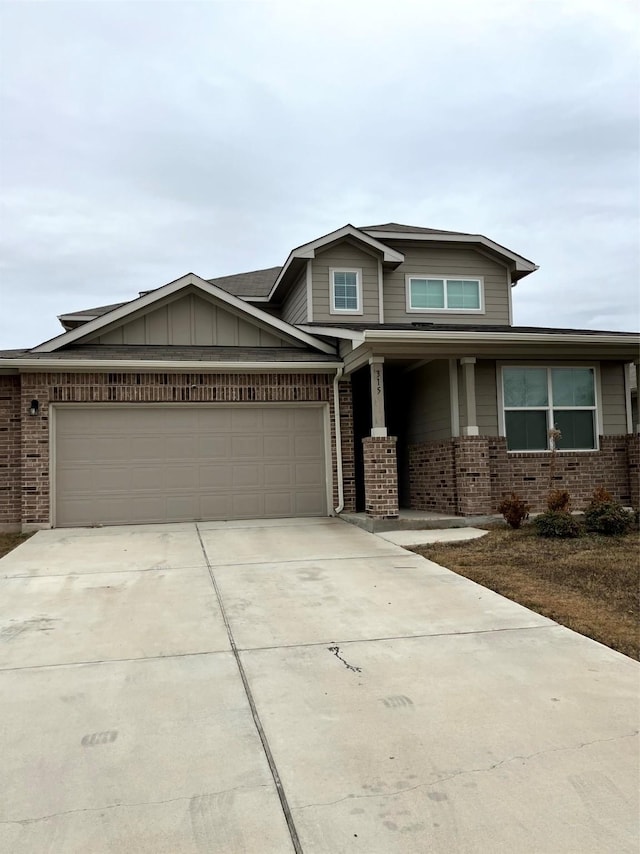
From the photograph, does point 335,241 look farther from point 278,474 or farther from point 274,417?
point 278,474

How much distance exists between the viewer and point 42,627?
5449 millimetres

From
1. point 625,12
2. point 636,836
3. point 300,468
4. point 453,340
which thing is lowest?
point 636,836

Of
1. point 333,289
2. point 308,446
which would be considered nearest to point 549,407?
point 308,446

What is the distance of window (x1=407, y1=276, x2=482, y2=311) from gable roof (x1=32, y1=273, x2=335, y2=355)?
9.37 ft

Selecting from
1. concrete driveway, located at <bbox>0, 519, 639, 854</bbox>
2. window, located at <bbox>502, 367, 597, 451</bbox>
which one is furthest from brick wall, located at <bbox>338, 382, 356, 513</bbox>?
concrete driveway, located at <bbox>0, 519, 639, 854</bbox>

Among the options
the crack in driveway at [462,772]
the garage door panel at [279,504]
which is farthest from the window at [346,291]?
the crack in driveway at [462,772]

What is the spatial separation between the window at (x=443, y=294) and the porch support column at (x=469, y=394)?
3.32 meters

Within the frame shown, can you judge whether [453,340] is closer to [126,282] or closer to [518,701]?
[518,701]

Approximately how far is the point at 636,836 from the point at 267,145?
16.6m

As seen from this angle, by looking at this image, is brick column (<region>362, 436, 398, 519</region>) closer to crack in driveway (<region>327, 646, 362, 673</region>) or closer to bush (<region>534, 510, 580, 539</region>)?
bush (<region>534, 510, 580, 539</region>)

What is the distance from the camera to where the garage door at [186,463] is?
11625 millimetres

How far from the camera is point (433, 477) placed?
12445 mm

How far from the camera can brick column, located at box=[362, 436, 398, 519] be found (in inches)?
420

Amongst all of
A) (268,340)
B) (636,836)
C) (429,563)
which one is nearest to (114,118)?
(268,340)
